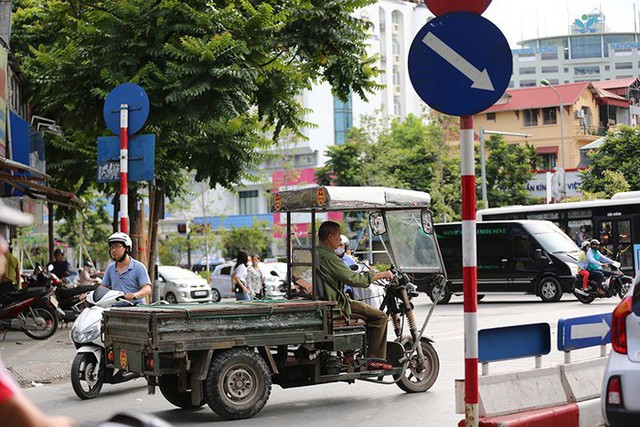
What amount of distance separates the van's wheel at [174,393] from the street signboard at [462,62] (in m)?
4.23

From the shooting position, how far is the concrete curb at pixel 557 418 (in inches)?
273

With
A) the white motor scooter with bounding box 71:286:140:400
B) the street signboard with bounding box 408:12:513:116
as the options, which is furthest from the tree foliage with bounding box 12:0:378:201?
the street signboard with bounding box 408:12:513:116

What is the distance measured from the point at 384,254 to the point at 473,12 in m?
5.15

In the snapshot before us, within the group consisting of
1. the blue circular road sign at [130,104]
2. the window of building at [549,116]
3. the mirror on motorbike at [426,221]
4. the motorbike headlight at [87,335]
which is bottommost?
the motorbike headlight at [87,335]

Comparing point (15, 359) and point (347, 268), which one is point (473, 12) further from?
point (15, 359)

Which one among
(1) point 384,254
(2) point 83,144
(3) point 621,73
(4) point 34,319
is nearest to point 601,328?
(1) point 384,254

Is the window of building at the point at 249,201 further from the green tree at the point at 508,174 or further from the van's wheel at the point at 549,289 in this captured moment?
the van's wheel at the point at 549,289

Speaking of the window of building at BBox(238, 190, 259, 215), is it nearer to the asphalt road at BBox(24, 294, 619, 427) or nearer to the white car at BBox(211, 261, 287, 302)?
the white car at BBox(211, 261, 287, 302)

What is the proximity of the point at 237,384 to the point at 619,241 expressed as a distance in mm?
23908

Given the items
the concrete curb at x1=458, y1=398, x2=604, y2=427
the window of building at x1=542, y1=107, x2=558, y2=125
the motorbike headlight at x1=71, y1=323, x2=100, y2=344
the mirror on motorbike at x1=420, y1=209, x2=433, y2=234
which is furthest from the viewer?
the window of building at x1=542, y1=107, x2=558, y2=125

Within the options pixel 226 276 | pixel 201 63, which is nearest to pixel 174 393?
pixel 201 63

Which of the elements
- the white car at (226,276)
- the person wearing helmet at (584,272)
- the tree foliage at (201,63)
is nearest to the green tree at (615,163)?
the white car at (226,276)

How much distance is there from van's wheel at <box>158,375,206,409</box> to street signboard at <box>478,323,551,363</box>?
3.07m

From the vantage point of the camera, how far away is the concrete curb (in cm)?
694
